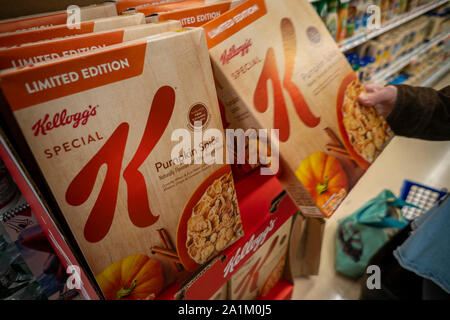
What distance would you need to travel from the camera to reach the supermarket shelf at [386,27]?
78.2 inches

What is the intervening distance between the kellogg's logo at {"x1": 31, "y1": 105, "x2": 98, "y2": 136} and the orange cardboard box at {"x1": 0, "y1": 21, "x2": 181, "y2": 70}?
14cm

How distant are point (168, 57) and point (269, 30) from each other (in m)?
0.39

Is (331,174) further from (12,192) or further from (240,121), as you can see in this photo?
(12,192)

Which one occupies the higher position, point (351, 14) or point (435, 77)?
point (351, 14)

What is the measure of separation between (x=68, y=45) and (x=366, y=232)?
180 cm

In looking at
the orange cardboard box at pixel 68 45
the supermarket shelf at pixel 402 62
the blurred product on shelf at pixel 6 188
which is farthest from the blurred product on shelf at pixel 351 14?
the blurred product on shelf at pixel 6 188

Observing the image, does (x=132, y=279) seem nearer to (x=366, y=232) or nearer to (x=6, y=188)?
(x=6, y=188)

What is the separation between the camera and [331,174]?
861 mm

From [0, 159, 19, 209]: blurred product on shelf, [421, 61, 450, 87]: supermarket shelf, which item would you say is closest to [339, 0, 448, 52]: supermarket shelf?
[421, 61, 450, 87]: supermarket shelf

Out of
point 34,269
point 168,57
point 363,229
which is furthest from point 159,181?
point 363,229

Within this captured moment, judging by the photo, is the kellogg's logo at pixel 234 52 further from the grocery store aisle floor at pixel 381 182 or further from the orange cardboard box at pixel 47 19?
the grocery store aisle floor at pixel 381 182

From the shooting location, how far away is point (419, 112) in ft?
3.34

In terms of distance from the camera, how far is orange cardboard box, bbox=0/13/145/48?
0.59 metres

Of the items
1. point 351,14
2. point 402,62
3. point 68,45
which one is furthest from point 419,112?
point 402,62
